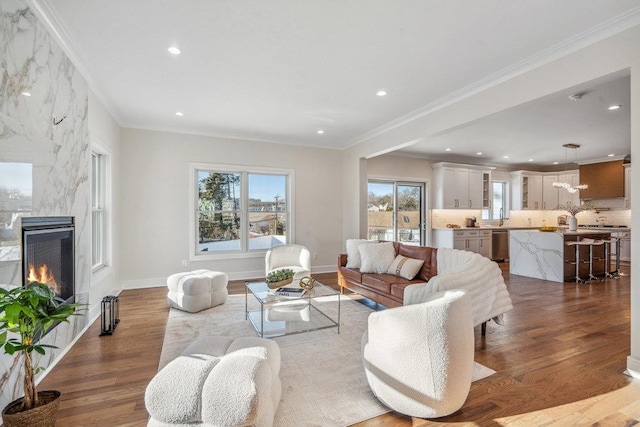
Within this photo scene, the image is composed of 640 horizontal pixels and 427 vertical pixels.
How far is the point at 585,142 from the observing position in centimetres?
631

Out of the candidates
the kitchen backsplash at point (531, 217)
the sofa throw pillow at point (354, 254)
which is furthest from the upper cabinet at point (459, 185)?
the sofa throw pillow at point (354, 254)

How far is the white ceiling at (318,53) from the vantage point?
7.57 feet

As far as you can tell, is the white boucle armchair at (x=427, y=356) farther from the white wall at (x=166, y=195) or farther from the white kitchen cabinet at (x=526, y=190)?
the white kitchen cabinet at (x=526, y=190)

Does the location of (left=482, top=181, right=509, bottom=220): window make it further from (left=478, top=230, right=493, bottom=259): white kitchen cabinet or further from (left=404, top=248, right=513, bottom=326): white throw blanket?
(left=404, top=248, right=513, bottom=326): white throw blanket

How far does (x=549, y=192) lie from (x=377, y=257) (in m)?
7.96

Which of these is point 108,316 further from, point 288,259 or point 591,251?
point 591,251

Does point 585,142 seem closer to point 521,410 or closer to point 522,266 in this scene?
point 522,266

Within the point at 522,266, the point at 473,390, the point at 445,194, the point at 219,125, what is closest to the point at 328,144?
the point at 219,125

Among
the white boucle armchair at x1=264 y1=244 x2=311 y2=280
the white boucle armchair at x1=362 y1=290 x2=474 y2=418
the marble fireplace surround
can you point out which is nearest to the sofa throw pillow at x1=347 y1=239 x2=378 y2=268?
the white boucle armchair at x1=264 y1=244 x2=311 y2=280

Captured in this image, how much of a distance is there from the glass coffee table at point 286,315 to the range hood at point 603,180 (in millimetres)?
8644

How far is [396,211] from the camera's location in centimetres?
749

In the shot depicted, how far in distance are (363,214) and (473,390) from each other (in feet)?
13.6

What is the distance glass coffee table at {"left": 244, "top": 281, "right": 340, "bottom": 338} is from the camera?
3.05 metres

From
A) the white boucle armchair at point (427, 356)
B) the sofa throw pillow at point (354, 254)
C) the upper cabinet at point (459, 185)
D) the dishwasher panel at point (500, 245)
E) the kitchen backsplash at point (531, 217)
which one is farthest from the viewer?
the dishwasher panel at point (500, 245)
